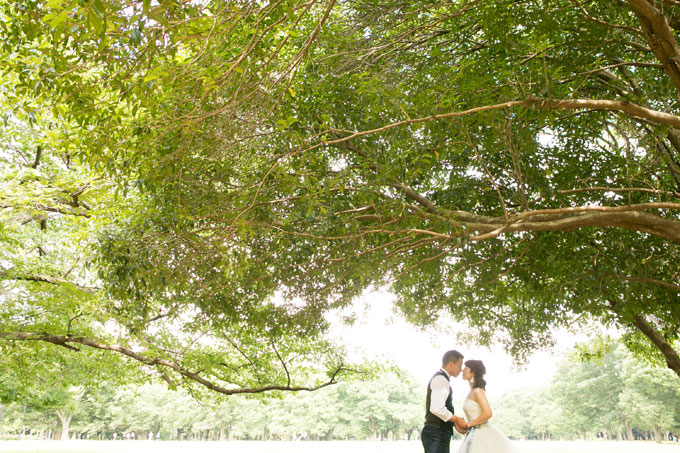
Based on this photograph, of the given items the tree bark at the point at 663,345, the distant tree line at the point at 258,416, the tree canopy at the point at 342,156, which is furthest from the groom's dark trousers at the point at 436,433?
the distant tree line at the point at 258,416

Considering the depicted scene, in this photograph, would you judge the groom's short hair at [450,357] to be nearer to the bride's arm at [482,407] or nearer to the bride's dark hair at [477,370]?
the bride's dark hair at [477,370]

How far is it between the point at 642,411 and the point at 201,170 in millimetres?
49986

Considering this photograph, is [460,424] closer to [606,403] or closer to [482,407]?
[482,407]

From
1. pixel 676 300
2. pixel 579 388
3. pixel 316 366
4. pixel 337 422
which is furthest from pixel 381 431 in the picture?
pixel 676 300

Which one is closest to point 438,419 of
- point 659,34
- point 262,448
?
point 659,34

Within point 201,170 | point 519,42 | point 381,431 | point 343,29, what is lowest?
point 381,431

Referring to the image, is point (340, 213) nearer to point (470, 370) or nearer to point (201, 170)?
point (201, 170)

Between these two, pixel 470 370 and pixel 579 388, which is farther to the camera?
pixel 579 388

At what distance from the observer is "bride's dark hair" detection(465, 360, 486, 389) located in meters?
5.18

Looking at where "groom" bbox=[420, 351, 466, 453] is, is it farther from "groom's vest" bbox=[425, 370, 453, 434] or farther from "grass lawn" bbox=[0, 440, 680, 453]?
"grass lawn" bbox=[0, 440, 680, 453]

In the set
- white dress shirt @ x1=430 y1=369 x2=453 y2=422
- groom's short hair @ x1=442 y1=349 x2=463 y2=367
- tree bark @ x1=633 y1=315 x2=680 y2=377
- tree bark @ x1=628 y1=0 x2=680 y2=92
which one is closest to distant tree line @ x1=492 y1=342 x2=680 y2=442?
tree bark @ x1=633 y1=315 x2=680 y2=377

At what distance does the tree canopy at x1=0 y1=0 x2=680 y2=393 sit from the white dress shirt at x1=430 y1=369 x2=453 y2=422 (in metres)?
1.59

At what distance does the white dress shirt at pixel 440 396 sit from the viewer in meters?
4.70

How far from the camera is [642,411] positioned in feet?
140
